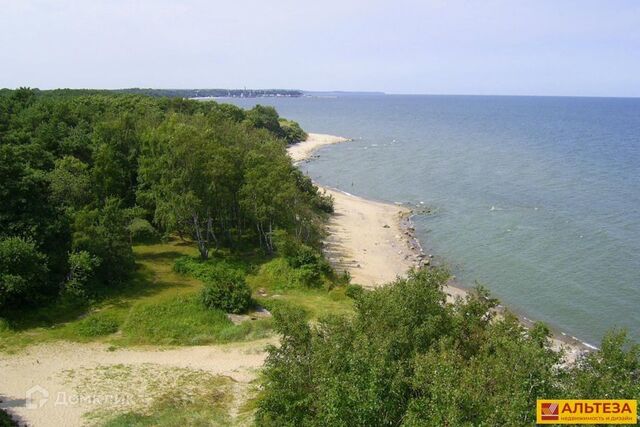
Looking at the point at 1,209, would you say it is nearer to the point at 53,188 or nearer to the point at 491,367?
the point at 53,188

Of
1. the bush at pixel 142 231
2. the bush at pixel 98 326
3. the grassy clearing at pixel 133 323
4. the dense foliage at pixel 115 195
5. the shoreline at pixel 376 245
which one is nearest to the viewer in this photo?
the grassy clearing at pixel 133 323

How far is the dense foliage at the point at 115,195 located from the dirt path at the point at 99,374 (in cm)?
567

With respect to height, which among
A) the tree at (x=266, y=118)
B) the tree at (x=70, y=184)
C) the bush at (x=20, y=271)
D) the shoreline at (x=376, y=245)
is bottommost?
the shoreline at (x=376, y=245)

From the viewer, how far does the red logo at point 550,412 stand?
12430 mm

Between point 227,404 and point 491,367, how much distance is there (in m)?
12.3

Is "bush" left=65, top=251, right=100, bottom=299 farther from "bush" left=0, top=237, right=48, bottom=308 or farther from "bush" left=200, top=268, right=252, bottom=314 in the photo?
"bush" left=200, top=268, right=252, bottom=314

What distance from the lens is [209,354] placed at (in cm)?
2644

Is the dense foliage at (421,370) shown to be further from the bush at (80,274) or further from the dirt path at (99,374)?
the bush at (80,274)

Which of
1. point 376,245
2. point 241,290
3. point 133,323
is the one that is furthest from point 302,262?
point 376,245

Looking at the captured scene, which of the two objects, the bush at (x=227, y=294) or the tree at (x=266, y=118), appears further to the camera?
the tree at (x=266, y=118)

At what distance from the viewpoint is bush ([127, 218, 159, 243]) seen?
41.3m

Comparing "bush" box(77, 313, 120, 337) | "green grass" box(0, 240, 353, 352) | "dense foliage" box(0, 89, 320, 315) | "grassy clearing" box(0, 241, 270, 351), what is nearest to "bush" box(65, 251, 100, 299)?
"dense foliage" box(0, 89, 320, 315)

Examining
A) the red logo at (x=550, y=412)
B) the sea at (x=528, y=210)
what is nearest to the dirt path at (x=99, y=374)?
the red logo at (x=550, y=412)

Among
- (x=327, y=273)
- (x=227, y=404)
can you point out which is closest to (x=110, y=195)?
(x=327, y=273)
